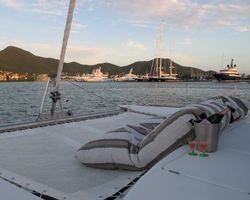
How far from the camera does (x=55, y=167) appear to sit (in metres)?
2.88

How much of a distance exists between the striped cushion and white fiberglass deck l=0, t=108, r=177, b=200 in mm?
92

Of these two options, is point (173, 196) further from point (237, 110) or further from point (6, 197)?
point (237, 110)

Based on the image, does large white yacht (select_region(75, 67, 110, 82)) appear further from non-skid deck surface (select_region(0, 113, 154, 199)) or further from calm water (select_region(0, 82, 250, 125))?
non-skid deck surface (select_region(0, 113, 154, 199))

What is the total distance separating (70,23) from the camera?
218 inches

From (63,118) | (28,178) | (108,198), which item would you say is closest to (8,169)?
(28,178)

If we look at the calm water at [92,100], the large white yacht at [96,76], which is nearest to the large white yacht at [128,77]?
the large white yacht at [96,76]

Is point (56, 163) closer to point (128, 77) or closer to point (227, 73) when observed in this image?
point (227, 73)

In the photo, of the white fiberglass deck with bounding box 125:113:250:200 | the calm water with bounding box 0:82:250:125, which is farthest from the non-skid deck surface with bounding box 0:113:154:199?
the calm water with bounding box 0:82:250:125

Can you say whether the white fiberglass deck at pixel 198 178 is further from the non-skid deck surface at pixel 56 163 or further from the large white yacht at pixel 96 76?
the large white yacht at pixel 96 76

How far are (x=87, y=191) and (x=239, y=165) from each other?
107 centimetres

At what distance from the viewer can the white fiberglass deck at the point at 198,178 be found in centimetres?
163

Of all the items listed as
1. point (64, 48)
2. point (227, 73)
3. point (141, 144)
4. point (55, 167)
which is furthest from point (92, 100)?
point (227, 73)

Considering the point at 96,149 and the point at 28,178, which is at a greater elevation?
the point at 96,149

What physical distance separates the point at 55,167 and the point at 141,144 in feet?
2.76
